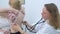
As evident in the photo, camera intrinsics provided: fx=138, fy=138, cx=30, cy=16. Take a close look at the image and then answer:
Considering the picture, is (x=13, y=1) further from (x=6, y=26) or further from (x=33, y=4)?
(x=33, y=4)

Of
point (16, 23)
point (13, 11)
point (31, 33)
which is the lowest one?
point (31, 33)

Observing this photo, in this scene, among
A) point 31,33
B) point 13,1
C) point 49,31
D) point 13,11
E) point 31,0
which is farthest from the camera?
point 31,0

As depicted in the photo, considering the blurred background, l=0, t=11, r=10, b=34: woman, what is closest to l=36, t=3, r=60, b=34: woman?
l=0, t=11, r=10, b=34: woman

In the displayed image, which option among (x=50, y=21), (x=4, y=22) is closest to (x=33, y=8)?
(x=4, y=22)

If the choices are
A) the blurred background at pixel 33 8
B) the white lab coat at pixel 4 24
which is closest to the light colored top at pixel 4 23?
the white lab coat at pixel 4 24

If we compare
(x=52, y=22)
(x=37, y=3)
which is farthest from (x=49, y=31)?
(x=37, y=3)

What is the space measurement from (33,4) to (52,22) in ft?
3.25

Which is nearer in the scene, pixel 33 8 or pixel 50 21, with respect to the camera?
pixel 50 21

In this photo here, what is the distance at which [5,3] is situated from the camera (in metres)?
2.38

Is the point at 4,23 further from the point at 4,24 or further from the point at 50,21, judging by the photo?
the point at 50,21

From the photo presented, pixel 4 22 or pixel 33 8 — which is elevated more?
pixel 33 8

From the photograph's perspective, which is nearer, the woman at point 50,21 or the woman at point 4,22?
the woman at point 50,21

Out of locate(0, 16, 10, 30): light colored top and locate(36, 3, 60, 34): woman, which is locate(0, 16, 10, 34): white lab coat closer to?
locate(0, 16, 10, 30): light colored top

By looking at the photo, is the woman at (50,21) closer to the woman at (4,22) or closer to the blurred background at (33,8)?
the woman at (4,22)
